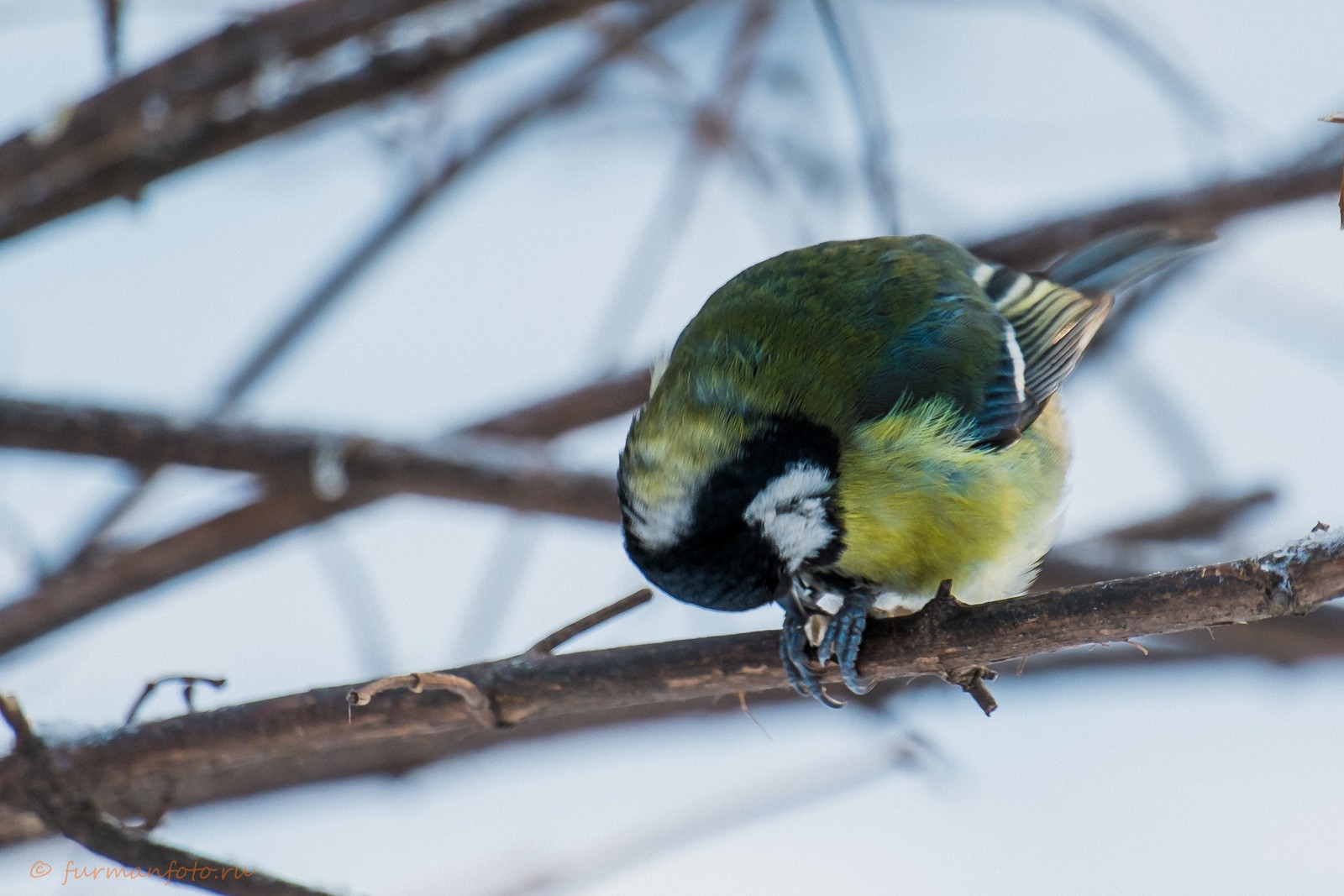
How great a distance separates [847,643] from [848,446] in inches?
12.6

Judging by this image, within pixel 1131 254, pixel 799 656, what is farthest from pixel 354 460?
pixel 1131 254

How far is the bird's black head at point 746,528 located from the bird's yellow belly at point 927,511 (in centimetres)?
5

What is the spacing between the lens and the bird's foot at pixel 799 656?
1.37 meters

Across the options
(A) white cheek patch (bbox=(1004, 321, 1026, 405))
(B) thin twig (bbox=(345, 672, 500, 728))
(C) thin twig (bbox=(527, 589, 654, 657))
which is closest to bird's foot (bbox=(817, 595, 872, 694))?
(C) thin twig (bbox=(527, 589, 654, 657))

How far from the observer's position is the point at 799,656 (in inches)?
56.5

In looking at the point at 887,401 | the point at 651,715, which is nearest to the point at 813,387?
the point at 887,401

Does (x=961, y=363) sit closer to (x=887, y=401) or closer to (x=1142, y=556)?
(x=887, y=401)

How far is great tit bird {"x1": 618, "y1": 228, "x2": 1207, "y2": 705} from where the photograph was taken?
58.2 inches

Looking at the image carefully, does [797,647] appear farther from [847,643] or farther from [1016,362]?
[1016,362]

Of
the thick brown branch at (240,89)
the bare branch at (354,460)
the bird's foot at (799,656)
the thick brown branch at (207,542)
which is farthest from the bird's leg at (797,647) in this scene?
the thick brown branch at (240,89)

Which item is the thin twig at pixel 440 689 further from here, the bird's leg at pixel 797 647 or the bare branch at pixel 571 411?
the bare branch at pixel 571 411

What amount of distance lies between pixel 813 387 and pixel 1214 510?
105 cm

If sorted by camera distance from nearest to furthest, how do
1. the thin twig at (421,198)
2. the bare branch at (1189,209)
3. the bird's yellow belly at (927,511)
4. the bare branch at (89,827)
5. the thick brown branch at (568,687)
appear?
the thick brown branch at (568,687) → the bare branch at (89,827) → the bird's yellow belly at (927,511) → the bare branch at (1189,209) → the thin twig at (421,198)

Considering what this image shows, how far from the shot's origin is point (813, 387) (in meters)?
1.71
